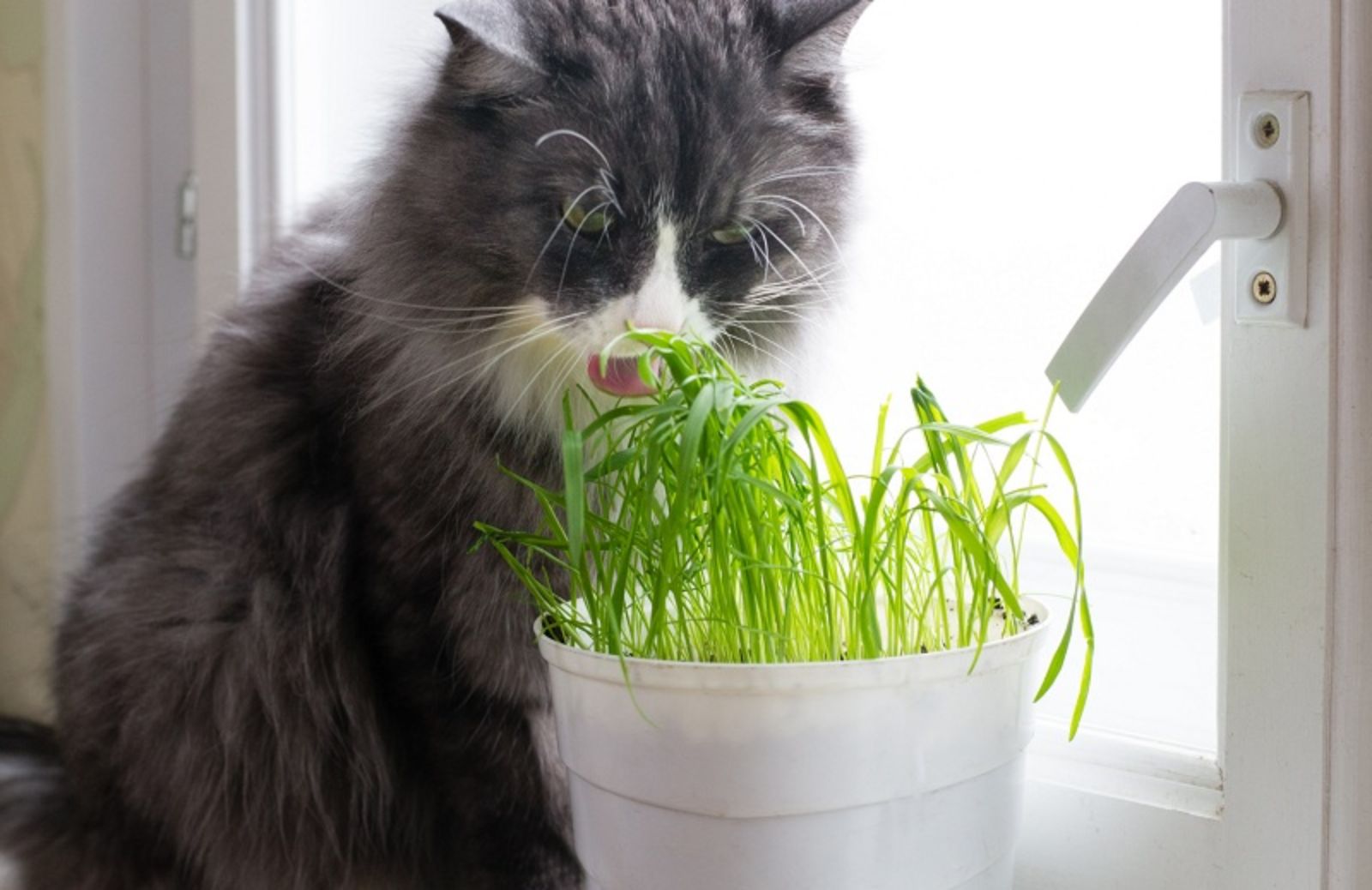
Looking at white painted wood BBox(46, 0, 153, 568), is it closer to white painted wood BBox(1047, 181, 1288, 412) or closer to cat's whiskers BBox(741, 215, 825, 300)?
cat's whiskers BBox(741, 215, 825, 300)

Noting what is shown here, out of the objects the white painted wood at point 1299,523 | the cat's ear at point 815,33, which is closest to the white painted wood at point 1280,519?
the white painted wood at point 1299,523

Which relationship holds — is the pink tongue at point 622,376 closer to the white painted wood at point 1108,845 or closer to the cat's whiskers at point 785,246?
the cat's whiskers at point 785,246

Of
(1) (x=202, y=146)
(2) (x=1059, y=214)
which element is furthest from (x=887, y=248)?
(1) (x=202, y=146)

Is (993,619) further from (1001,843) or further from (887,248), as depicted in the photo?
(887,248)

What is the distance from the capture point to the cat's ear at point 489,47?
94 centimetres

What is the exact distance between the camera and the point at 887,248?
126 cm

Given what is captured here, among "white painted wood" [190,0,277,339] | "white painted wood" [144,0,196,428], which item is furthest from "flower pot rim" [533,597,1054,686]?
"white painted wood" [144,0,196,428]

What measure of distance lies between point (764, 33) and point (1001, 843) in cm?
63

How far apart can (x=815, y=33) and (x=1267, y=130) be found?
0.34 meters

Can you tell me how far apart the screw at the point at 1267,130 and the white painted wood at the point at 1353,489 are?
4 cm

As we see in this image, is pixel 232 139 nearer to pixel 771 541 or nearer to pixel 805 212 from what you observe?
pixel 805 212

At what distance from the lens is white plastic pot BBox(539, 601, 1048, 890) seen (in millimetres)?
750

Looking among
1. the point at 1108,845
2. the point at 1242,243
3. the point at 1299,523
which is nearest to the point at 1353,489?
the point at 1299,523

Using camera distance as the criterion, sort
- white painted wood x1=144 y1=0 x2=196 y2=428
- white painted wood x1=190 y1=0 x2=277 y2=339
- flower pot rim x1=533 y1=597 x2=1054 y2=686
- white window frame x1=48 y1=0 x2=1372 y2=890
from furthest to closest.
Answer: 1. white painted wood x1=144 y1=0 x2=196 y2=428
2. white painted wood x1=190 y1=0 x2=277 y2=339
3. white window frame x1=48 y1=0 x2=1372 y2=890
4. flower pot rim x1=533 y1=597 x2=1054 y2=686
